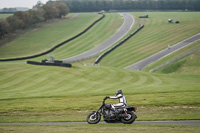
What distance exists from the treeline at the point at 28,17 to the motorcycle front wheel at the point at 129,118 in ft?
351

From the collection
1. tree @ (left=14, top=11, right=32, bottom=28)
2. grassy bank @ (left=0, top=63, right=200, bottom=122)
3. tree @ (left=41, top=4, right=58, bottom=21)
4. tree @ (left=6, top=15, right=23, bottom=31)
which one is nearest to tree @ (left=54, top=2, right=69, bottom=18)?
tree @ (left=41, top=4, right=58, bottom=21)

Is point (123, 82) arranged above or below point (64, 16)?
below

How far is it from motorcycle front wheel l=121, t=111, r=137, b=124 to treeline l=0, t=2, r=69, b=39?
10702 cm

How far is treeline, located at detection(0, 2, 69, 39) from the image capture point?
406 feet

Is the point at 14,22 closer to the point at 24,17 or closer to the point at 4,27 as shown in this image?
the point at 4,27

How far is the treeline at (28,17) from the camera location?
12382 cm

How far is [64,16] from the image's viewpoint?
184625mm

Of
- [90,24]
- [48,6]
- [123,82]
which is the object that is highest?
[48,6]

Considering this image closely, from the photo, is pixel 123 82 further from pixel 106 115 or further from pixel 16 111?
pixel 106 115

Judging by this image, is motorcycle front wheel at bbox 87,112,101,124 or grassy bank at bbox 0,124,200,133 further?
motorcycle front wheel at bbox 87,112,101,124

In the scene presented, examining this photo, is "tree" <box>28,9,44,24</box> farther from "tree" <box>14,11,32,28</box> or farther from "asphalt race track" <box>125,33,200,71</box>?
"asphalt race track" <box>125,33,200,71</box>

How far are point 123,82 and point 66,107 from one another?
68.8 feet

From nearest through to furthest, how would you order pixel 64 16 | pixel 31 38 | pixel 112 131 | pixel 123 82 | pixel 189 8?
pixel 112 131 < pixel 123 82 < pixel 31 38 < pixel 64 16 < pixel 189 8

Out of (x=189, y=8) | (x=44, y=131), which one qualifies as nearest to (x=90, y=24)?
(x=189, y=8)
